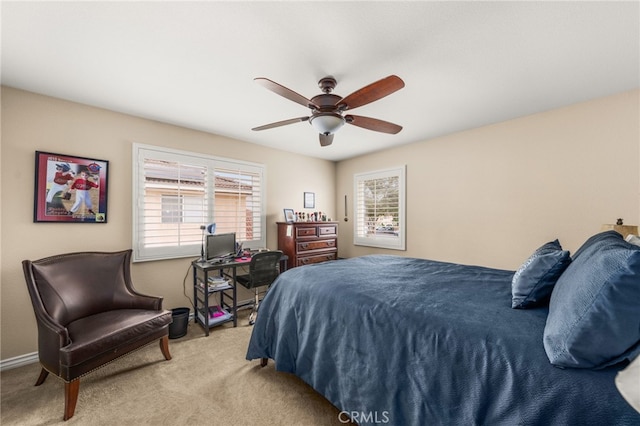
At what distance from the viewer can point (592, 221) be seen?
8.46ft

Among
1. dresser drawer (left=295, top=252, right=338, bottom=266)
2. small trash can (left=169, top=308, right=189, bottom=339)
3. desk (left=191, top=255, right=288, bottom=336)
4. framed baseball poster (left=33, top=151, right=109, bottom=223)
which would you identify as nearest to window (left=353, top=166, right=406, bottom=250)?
dresser drawer (left=295, top=252, right=338, bottom=266)

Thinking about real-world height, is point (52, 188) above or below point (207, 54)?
below

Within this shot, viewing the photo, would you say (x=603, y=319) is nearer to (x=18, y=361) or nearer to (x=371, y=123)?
(x=371, y=123)

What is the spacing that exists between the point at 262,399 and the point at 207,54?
2556 millimetres

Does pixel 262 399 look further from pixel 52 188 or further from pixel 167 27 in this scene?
pixel 52 188

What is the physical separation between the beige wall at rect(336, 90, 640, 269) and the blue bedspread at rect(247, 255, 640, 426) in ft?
4.01

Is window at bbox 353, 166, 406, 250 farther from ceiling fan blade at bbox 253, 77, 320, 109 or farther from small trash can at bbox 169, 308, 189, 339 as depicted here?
small trash can at bbox 169, 308, 189, 339

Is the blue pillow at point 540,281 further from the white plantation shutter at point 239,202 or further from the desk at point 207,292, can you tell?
the white plantation shutter at point 239,202

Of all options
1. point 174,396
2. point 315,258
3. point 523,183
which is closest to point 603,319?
point 174,396

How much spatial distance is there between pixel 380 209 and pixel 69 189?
4064mm

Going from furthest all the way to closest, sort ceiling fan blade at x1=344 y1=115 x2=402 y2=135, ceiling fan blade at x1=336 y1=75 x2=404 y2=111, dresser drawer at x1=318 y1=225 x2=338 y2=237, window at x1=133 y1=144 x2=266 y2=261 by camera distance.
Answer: dresser drawer at x1=318 y1=225 x2=338 y2=237 < window at x1=133 y1=144 x2=266 y2=261 < ceiling fan blade at x1=344 y1=115 x2=402 y2=135 < ceiling fan blade at x1=336 y1=75 x2=404 y2=111

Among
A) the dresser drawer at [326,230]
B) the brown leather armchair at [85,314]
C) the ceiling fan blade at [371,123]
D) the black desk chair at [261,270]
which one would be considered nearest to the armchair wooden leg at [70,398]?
the brown leather armchair at [85,314]

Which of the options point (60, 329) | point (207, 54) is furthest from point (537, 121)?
point (60, 329)

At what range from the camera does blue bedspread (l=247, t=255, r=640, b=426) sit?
93 centimetres
